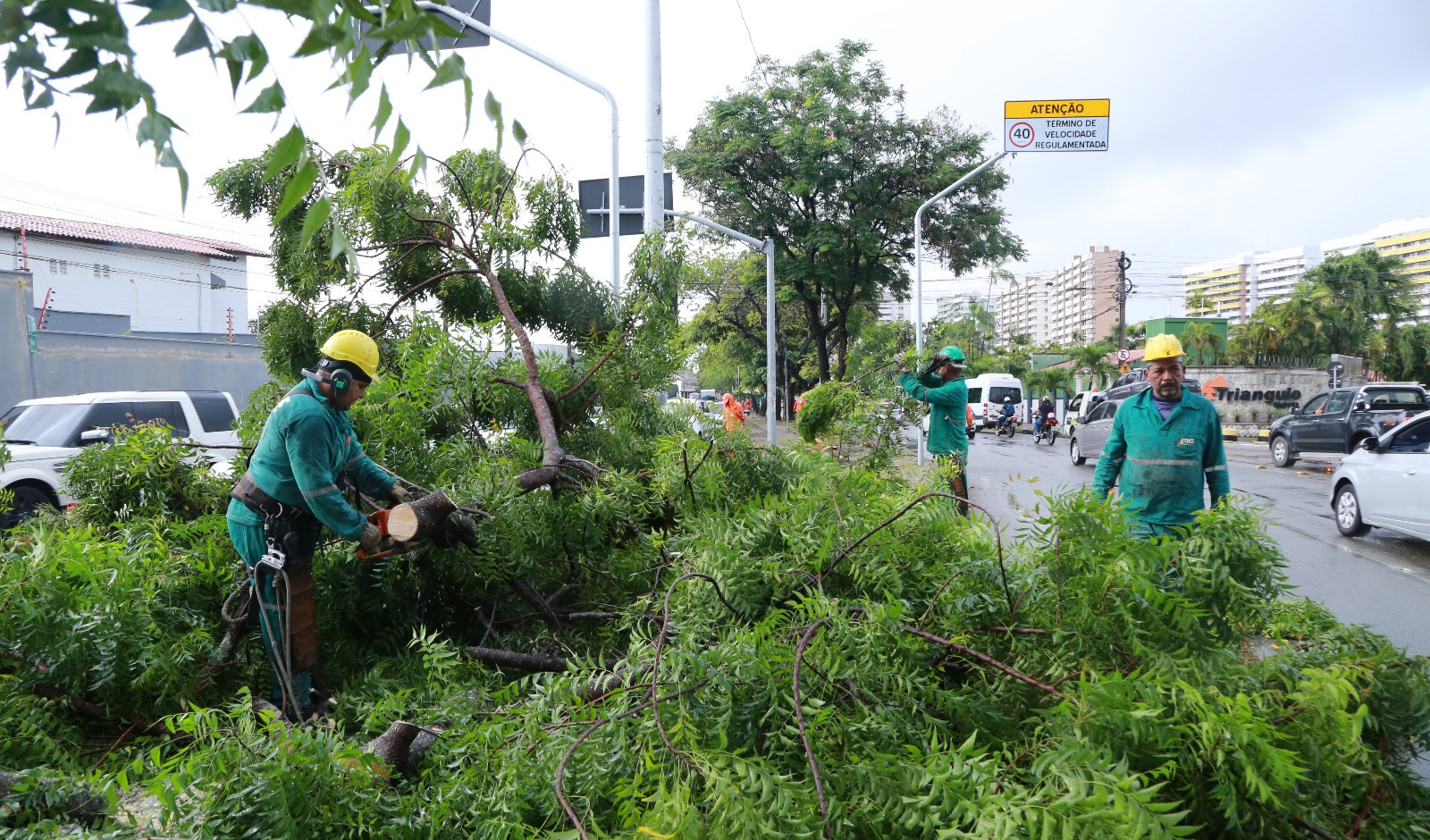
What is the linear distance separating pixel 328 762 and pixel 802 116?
22.0 m

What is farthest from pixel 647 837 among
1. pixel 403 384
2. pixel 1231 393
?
pixel 1231 393

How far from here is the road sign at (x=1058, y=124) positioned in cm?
1581

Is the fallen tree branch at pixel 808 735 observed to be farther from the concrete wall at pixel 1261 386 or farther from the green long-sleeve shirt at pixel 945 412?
the concrete wall at pixel 1261 386

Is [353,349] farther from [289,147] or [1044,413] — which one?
[1044,413]

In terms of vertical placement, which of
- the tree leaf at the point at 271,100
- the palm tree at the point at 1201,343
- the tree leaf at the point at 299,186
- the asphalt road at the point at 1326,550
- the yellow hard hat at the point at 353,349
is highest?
the palm tree at the point at 1201,343

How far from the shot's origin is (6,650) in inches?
128

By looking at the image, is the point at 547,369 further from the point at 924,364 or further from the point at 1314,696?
the point at 1314,696

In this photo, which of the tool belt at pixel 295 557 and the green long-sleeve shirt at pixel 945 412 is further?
the green long-sleeve shirt at pixel 945 412

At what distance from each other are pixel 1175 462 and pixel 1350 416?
54.6ft

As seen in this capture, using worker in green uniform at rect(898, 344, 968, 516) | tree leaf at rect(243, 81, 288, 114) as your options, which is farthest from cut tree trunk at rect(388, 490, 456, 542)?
worker in green uniform at rect(898, 344, 968, 516)

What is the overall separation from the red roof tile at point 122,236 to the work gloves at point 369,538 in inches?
1313

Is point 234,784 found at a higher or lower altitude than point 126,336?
lower

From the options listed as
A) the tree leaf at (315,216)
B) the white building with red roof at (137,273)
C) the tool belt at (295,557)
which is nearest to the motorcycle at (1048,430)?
the tool belt at (295,557)

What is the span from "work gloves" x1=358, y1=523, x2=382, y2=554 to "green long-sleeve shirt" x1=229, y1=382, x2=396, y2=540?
34 mm
